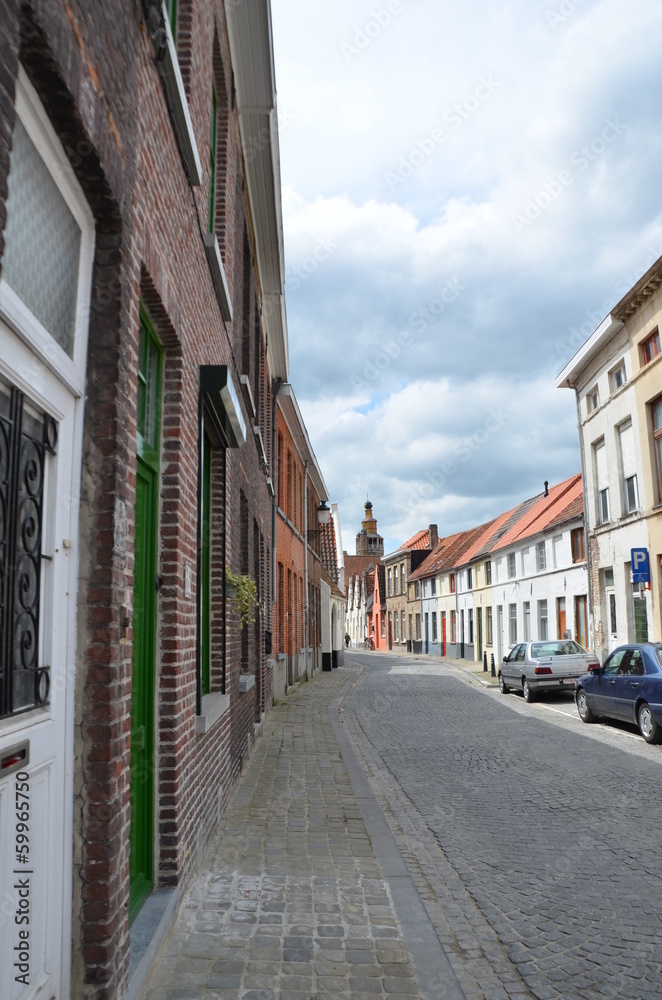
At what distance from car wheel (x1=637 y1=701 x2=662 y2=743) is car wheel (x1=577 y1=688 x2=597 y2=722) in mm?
2009

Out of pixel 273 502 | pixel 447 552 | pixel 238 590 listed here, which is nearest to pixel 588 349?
pixel 273 502

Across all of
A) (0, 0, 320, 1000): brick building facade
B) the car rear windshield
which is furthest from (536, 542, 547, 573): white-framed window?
(0, 0, 320, 1000): brick building facade

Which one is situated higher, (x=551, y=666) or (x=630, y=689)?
(x=630, y=689)

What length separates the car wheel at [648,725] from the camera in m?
11.0

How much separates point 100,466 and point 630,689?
10.8m

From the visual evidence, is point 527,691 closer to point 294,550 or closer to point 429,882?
point 294,550

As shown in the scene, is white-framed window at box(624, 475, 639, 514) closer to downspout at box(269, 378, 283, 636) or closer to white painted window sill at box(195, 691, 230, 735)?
downspout at box(269, 378, 283, 636)

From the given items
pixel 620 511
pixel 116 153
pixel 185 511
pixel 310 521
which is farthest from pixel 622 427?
pixel 116 153

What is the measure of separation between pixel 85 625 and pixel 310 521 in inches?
956

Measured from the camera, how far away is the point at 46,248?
8.62 ft

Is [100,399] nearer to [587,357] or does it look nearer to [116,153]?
[116,153]

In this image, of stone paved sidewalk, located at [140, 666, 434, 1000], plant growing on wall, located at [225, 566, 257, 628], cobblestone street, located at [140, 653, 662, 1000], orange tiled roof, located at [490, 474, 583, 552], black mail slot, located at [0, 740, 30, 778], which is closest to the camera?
black mail slot, located at [0, 740, 30, 778]

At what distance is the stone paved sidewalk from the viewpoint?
3.61 metres

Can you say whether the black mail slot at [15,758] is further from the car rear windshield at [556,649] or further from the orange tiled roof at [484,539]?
the orange tiled roof at [484,539]
